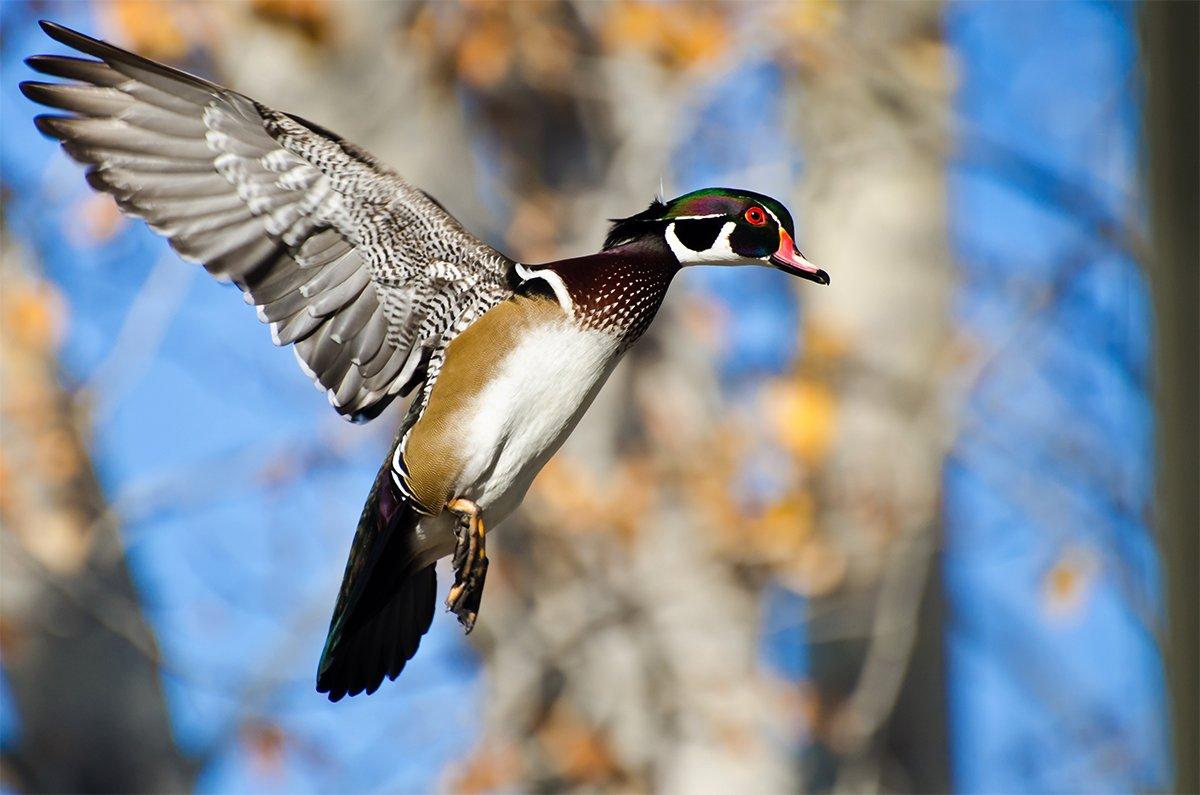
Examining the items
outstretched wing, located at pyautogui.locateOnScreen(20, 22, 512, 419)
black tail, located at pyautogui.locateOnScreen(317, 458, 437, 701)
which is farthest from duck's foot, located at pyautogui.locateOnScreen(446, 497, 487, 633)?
outstretched wing, located at pyautogui.locateOnScreen(20, 22, 512, 419)

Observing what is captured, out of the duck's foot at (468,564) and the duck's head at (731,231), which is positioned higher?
the duck's head at (731,231)

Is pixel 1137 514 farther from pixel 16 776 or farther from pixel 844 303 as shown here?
pixel 16 776

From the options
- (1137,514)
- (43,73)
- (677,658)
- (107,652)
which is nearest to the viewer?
(43,73)

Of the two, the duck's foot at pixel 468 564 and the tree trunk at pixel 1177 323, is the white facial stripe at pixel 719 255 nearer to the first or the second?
the duck's foot at pixel 468 564

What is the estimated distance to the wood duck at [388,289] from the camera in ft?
6.03

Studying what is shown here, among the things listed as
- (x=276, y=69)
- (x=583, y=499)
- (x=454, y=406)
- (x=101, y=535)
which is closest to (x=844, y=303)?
(x=583, y=499)

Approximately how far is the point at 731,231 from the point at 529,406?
0.34 meters

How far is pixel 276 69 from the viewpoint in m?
4.75

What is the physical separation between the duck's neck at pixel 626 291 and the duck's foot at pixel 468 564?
279 millimetres

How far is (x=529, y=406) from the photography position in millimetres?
1851

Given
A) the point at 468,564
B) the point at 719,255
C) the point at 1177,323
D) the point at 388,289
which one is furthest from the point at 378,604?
the point at 1177,323

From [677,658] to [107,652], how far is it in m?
1.99

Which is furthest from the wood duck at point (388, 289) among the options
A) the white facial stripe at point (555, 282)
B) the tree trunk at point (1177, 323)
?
the tree trunk at point (1177, 323)

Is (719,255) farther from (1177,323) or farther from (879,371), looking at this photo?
(879,371)
